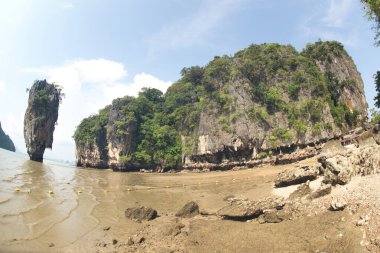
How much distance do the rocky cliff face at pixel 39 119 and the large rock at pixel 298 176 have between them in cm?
6242

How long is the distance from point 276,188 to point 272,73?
3759 centimetres

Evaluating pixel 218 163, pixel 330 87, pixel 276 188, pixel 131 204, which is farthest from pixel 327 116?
pixel 131 204

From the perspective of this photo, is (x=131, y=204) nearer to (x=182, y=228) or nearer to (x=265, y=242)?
(x=182, y=228)

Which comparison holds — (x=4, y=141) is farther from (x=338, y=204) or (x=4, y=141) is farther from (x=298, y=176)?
(x=338, y=204)

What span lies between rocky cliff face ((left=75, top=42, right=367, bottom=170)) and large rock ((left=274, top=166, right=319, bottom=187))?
75.9 ft

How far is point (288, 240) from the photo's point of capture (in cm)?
1013

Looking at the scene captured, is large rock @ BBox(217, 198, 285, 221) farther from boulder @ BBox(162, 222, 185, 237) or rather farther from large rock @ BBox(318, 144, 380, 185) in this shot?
large rock @ BBox(318, 144, 380, 185)

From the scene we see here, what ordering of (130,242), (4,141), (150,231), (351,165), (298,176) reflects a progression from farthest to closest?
(4,141) < (298,176) < (351,165) < (150,231) < (130,242)

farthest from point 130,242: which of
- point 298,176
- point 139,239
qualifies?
point 298,176

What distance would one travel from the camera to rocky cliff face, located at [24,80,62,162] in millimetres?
66812

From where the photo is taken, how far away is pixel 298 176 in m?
18.0

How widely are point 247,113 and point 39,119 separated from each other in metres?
47.2

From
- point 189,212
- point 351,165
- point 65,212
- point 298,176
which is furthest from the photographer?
point 298,176

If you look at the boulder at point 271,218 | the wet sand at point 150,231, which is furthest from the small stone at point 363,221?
the boulder at point 271,218
